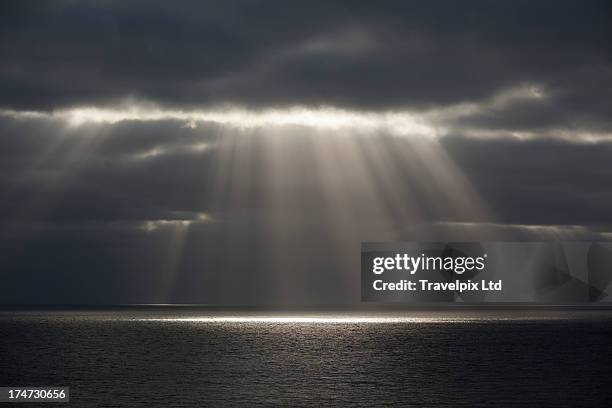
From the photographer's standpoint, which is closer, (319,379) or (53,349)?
(319,379)

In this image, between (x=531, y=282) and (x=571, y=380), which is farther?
(x=531, y=282)

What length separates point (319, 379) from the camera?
79.1m

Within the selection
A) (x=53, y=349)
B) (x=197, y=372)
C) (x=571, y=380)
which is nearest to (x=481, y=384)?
(x=571, y=380)

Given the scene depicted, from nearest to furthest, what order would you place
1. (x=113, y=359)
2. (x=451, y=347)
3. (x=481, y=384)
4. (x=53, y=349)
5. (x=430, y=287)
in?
(x=481, y=384)
(x=113, y=359)
(x=53, y=349)
(x=451, y=347)
(x=430, y=287)

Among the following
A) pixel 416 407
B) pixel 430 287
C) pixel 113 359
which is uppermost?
pixel 430 287

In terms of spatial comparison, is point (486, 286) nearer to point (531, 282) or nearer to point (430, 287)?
point (531, 282)

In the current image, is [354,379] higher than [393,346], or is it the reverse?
[393,346]

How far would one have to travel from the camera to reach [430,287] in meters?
153

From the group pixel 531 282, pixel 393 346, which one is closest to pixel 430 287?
pixel 393 346

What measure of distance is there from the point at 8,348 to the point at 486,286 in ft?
333

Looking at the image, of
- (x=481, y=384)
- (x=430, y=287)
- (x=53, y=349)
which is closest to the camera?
(x=481, y=384)

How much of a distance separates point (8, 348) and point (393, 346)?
6439cm

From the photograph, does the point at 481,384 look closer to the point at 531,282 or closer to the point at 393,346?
the point at 393,346

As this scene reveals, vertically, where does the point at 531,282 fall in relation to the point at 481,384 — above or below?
above
